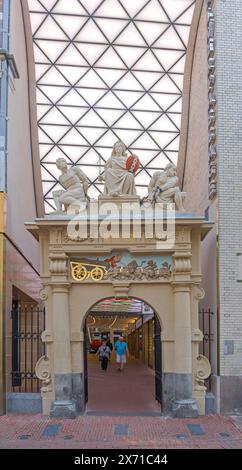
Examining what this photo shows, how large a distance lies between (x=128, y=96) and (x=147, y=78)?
135 cm

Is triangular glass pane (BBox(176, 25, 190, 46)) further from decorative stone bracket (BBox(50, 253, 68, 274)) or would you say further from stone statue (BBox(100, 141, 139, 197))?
decorative stone bracket (BBox(50, 253, 68, 274))

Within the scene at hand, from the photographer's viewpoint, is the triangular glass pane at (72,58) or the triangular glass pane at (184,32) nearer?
the triangular glass pane at (184,32)

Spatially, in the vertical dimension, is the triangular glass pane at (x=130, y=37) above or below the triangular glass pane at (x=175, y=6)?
below

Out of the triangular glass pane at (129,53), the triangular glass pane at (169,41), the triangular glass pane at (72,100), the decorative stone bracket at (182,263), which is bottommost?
the decorative stone bracket at (182,263)

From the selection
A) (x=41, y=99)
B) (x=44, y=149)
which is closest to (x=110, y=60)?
(x=41, y=99)

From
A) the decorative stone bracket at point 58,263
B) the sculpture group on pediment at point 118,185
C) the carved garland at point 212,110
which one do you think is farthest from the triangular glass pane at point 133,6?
the decorative stone bracket at point 58,263

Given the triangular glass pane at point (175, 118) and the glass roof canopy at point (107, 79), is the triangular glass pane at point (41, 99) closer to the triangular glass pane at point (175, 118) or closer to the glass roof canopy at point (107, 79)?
the glass roof canopy at point (107, 79)

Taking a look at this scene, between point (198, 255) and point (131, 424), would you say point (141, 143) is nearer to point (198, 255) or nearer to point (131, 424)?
point (198, 255)

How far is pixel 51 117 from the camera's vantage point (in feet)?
86.6

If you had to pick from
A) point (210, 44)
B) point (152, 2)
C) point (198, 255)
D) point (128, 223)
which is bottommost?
point (198, 255)

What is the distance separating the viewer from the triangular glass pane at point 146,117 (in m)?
26.6

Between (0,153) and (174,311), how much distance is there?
20.8 ft

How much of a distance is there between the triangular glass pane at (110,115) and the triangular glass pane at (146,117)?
33.5 inches
